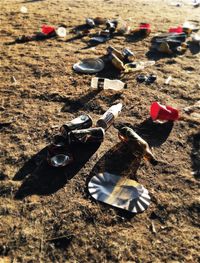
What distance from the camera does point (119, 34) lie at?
479 cm

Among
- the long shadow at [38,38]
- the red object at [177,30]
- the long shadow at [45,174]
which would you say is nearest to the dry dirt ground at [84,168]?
the long shadow at [45,174]

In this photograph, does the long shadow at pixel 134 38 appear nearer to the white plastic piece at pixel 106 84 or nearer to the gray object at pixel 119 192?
the white plastic piece at pixel 106 84

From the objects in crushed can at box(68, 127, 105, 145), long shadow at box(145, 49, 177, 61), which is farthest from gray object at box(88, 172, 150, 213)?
long shadow at box(145, 49, 177, 61)

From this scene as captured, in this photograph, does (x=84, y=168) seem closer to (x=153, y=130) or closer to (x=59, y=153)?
(x=59, y=153)

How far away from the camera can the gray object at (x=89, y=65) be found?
3.67m

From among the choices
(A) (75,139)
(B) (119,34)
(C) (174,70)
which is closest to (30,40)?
(B) (119,34)

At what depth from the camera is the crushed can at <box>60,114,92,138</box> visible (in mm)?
2480

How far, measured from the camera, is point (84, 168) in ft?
7.62

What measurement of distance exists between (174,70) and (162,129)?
1283 mm

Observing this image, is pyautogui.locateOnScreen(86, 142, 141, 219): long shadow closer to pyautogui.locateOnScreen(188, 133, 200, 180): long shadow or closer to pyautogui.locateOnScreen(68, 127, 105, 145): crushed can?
pyautogui.locateOnScreen(68, 127, 105, 145): crushed can

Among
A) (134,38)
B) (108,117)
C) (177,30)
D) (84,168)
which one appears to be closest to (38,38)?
(134,38)

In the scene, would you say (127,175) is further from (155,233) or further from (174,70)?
(174,70)

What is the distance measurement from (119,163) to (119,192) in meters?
0.31

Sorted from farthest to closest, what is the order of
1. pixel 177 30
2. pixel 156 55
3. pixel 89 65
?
1. pixel 177 30
2. pixel 156 55
3. pixel 89 65
